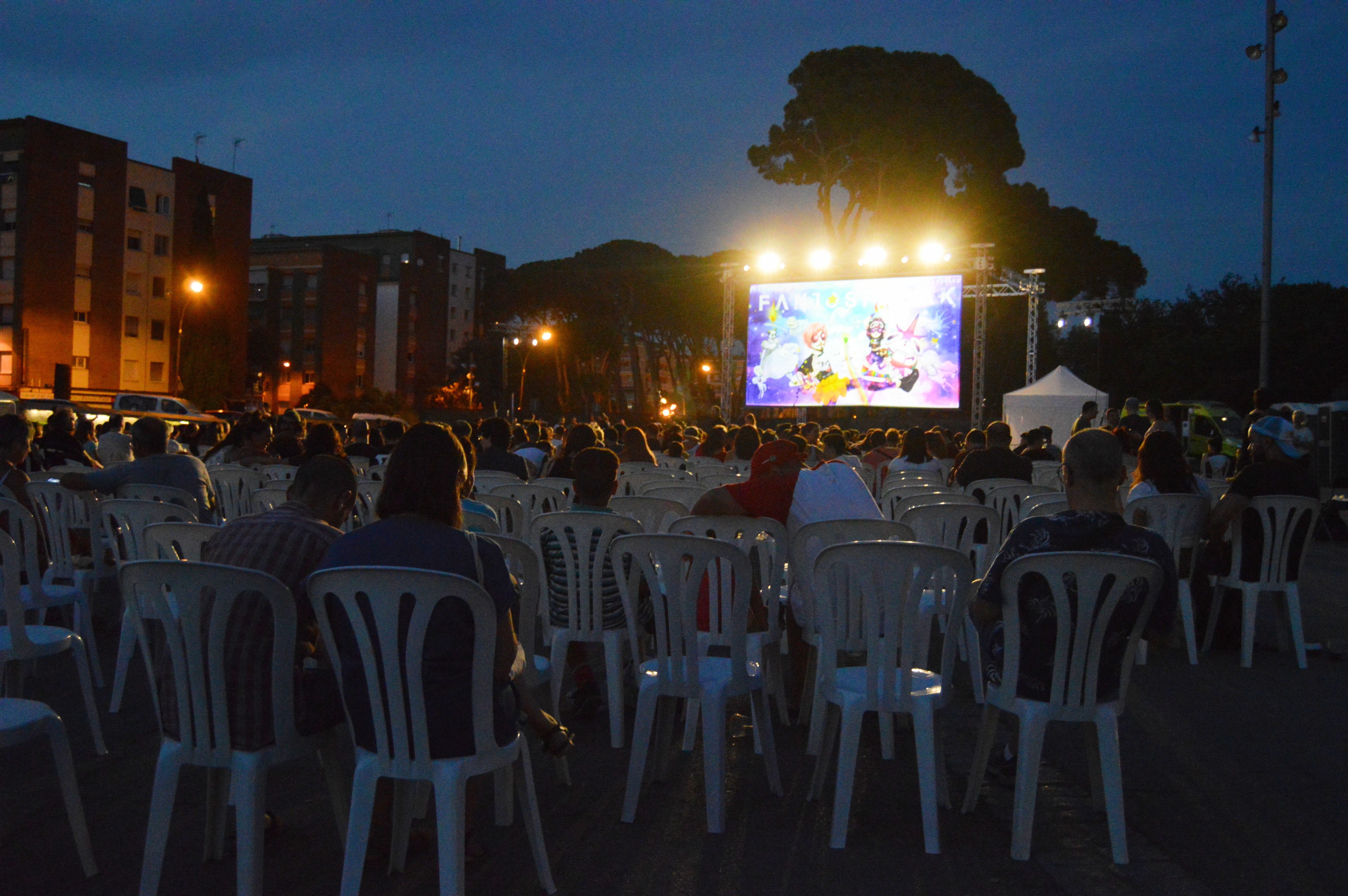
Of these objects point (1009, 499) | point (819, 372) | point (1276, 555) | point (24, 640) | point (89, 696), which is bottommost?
point (89, 696)

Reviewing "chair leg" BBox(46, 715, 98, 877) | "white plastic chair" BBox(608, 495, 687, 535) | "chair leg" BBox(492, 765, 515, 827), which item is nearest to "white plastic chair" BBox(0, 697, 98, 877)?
"chair leg" BBox(46, 715, 98, 877)

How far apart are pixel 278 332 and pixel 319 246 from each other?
5.73 metres

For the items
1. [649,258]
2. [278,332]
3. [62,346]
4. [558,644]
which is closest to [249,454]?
[558,644]

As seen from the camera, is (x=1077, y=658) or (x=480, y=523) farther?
(x=480, y=523)

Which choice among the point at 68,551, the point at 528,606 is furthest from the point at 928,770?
the point at 68,551

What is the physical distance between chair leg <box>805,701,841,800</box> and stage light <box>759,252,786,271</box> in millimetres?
19363

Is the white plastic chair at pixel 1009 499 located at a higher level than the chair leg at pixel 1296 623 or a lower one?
higher

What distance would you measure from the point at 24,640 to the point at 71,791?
3.07 ft

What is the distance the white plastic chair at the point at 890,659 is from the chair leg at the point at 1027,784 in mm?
219

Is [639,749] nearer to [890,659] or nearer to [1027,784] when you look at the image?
[890,659]

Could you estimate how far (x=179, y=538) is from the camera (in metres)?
3.79

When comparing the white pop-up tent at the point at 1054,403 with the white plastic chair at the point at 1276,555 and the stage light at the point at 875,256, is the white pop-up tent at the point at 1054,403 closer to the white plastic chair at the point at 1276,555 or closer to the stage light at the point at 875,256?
the stage light at the point at 875,256

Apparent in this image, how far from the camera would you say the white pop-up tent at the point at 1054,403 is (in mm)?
20781

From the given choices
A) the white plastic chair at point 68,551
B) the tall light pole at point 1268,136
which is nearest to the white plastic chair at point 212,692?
the white plastic chair at point 68,551
